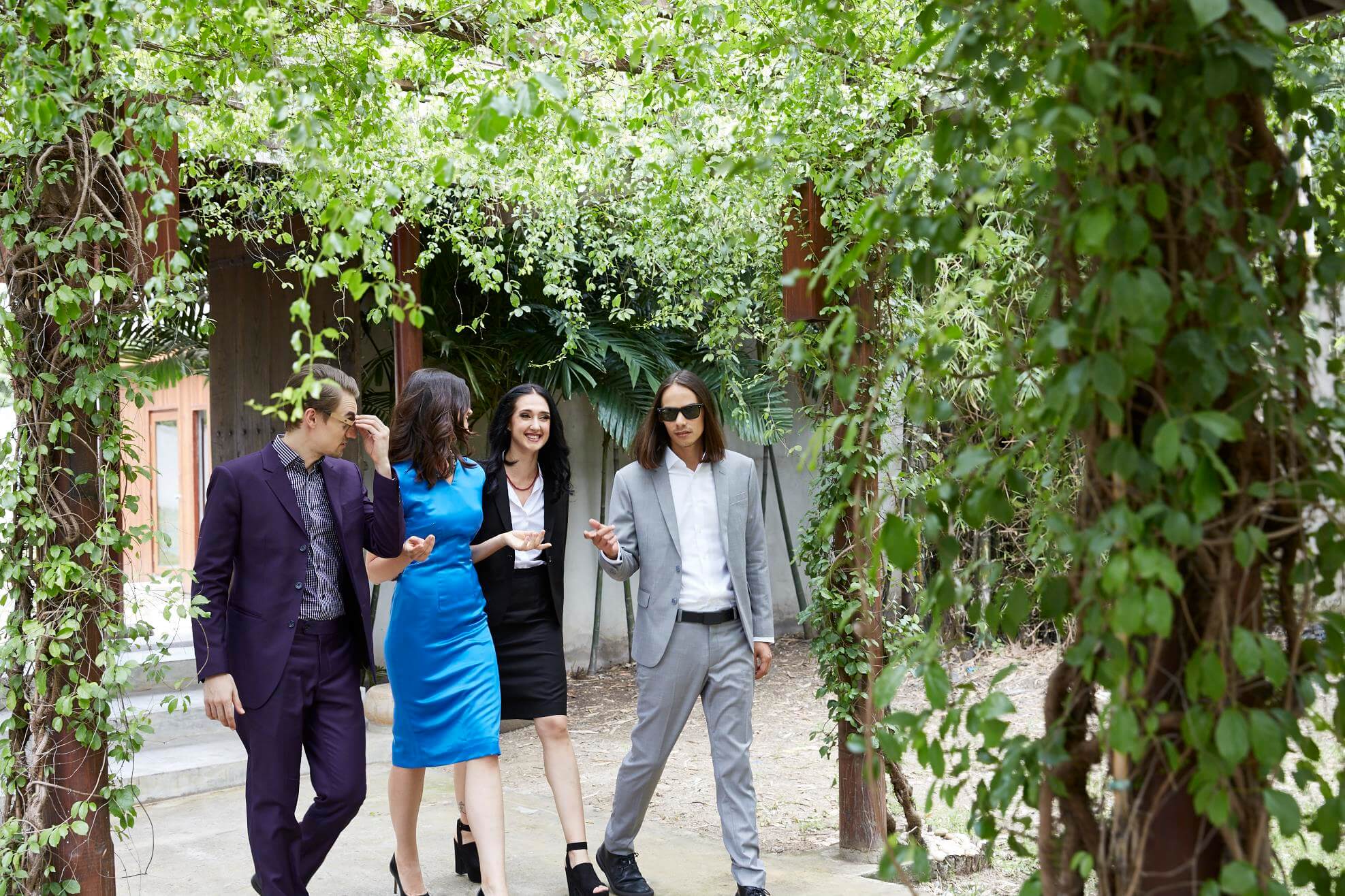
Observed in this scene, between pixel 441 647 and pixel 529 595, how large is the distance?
40 cm

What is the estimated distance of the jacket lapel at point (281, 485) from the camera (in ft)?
11.4

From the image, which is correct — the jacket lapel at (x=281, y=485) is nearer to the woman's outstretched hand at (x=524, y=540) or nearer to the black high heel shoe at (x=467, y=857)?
the woman's outstretched hand at (x=524, y=540)

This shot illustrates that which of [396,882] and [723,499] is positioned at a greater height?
[723,499]

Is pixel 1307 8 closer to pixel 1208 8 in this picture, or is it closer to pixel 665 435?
pixel 1208 8

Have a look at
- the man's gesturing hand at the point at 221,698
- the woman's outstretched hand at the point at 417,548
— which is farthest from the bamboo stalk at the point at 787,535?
the man's gesturing hand at the point at 221,698

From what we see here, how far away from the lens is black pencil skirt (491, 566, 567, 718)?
163 inches

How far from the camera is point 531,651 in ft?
13.7

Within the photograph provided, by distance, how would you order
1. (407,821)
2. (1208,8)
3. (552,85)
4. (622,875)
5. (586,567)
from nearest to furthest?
1. (1208,8)
2. (552,85)
3. (407,821)
4. (622,875)
5. (586,567)

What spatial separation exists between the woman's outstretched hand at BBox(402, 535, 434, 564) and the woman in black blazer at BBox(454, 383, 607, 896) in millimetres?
385

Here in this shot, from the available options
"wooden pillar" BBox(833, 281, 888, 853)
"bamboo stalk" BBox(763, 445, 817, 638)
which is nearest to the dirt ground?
"wooden pillar" BBox(833, 281, 888, 853)

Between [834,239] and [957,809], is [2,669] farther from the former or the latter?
[957,809]

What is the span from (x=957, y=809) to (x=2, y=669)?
3.89 m

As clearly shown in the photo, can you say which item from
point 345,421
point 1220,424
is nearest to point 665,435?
point 345,421

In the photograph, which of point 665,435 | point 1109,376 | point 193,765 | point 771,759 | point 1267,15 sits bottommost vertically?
point 771,759
